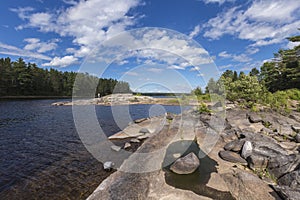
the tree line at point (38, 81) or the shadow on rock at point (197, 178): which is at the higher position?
the tree line at point (38, 81)

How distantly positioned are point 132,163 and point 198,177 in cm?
275

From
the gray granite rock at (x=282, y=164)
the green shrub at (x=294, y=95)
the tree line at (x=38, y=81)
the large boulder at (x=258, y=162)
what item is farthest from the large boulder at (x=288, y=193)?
the tree line at (x=38, y=81)

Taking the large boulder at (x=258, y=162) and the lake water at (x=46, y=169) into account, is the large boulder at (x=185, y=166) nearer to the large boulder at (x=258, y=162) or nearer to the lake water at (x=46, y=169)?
the large boulder at (x=258, y=162)

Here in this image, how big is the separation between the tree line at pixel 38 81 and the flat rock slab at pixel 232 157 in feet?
124

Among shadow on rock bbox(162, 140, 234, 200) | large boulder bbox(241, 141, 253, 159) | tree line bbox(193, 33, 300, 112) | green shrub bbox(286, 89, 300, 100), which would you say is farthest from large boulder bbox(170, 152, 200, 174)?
green shrub bbox(286, 89, 300, 100)

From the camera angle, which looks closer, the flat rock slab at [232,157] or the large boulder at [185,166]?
the large boulder at [185,166]

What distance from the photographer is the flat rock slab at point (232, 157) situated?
6.96 metres

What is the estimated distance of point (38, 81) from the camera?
6397 centimetres

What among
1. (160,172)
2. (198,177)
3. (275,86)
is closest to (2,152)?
(160,172)

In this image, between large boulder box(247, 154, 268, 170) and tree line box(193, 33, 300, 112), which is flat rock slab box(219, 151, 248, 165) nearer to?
large boulder box(247, 154, 268, 170)

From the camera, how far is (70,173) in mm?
7219

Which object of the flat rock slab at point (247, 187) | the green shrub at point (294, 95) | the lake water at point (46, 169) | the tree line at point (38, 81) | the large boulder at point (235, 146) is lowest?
the lake water at point (46, 169)

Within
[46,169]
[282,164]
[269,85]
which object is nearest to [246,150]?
[282,164]

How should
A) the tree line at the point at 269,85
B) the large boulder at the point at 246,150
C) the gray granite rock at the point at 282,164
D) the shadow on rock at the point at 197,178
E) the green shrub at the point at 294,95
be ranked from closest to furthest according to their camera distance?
the shadow on rock at the point at 197,178, the gray granite rock at the point at 282,164, the large boulder at the point at 246,150, the tree line at the point at 269,85, the green shrub at the point at 294,95
